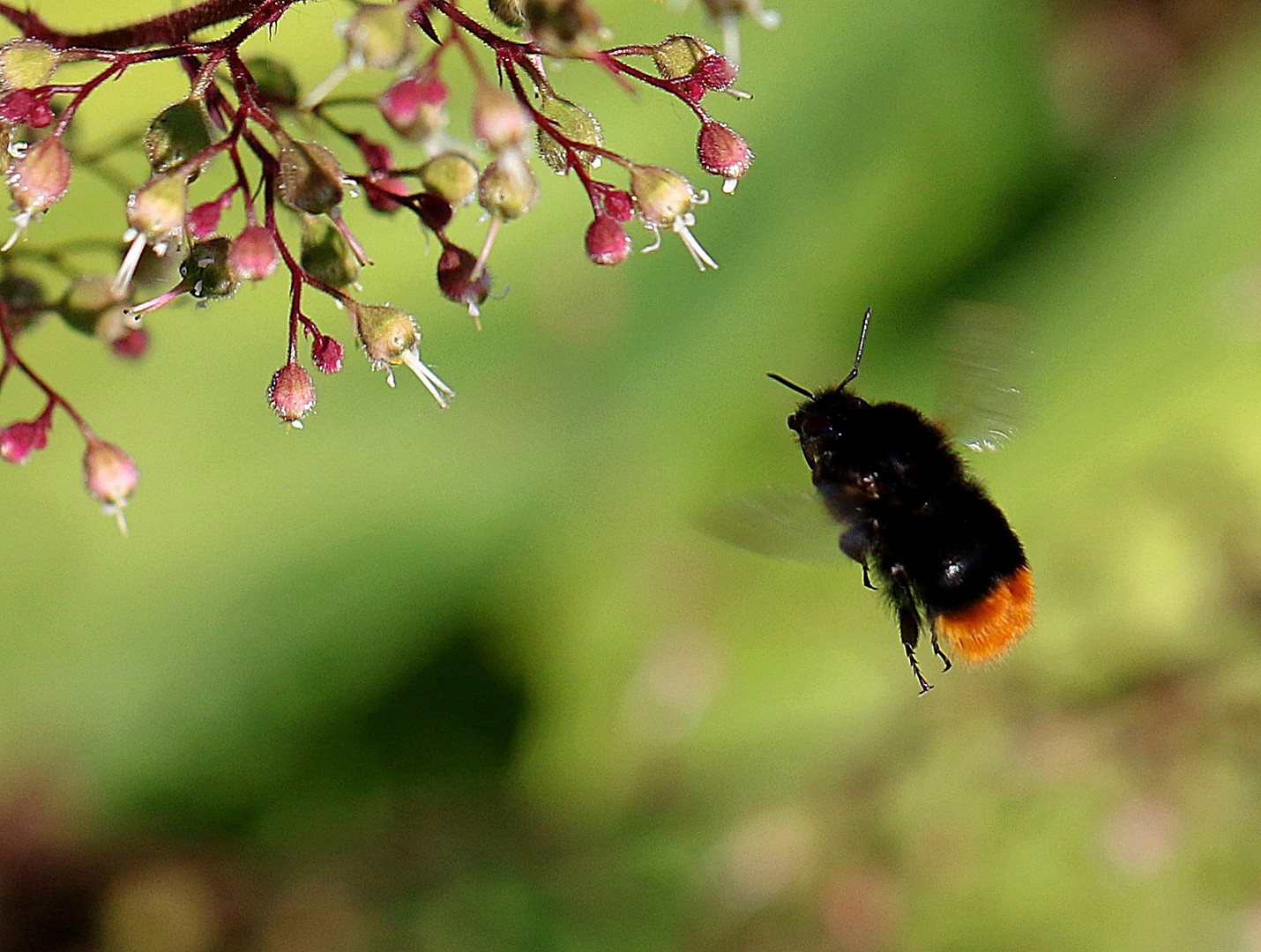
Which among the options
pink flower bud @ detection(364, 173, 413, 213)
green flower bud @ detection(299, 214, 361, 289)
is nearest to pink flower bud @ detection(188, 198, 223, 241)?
green flower bud @ detection(299, 214, 361, 289)

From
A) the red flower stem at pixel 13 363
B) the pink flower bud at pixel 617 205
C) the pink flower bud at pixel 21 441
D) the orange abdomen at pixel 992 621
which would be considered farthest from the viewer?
the orange abdomen at pixel 992 621

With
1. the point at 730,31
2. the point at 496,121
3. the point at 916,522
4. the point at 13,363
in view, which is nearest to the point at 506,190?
the point at 496,121

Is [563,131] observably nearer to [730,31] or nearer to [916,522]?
[730,31]

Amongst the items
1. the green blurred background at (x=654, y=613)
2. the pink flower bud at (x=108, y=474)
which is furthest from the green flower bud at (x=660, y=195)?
the green blurred background at (x=654, y=613)

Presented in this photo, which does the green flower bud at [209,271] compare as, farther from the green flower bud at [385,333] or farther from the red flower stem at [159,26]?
the red flower stem at [159,26]

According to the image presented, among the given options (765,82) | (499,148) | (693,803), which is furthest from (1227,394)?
(499,148)

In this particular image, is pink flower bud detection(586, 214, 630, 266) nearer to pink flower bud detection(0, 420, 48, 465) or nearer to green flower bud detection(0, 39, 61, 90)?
green flower bud detection(0, 39, 61, 90)

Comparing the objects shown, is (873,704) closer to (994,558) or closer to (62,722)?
(994,558)
